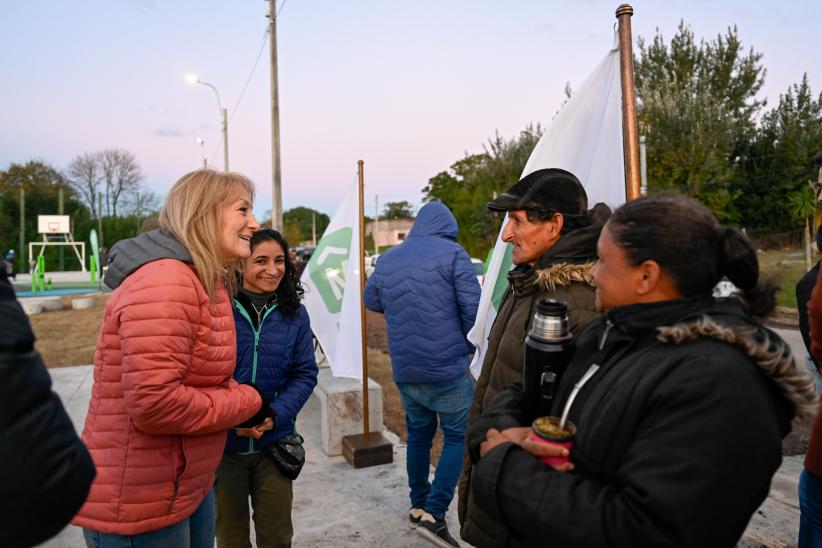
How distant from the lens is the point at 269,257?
2875mm

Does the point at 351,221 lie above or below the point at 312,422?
above

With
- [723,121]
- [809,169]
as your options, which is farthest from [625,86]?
[809,169]

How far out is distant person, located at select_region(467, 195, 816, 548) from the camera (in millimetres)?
1128

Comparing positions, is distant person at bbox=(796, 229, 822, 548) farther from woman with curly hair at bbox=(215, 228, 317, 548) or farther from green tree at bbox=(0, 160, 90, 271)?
green tree at bbox=(0, 160, 90, 271)

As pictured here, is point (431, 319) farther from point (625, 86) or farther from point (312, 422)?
point (312, 422)

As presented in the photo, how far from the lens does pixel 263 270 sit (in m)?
2.84

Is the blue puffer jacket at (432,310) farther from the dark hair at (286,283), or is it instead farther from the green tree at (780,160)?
the green tree at (780,160)

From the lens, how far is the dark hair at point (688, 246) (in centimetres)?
131

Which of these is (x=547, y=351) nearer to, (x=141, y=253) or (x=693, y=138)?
(x=141, y=253)

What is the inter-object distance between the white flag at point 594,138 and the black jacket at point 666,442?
1.68 m

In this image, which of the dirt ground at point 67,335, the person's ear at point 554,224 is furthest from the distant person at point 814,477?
the dirt ground at point 67,335

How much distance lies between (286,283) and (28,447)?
202cm

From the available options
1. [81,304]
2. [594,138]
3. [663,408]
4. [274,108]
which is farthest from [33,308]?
[663,408]

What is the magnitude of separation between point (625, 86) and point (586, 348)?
1.66 m
